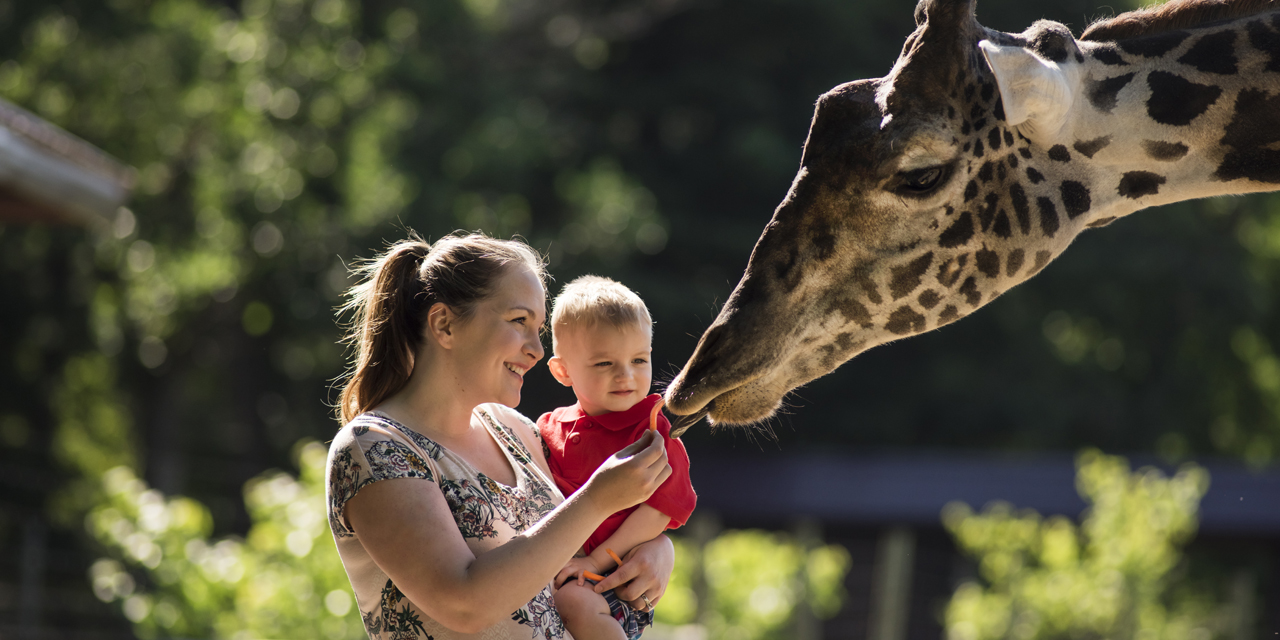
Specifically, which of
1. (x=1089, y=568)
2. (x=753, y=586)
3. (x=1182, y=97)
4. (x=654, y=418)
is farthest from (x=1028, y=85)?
(x=1089, y=568)

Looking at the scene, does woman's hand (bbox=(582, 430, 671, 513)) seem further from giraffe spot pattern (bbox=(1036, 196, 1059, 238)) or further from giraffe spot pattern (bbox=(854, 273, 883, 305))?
giraffe spot pattern (bbox=(1036, 196, 1059, 238))

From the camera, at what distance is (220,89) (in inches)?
580

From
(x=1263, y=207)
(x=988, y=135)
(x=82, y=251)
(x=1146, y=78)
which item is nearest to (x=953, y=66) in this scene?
(x=988, y=135)

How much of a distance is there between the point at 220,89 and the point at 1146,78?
48.0 ft

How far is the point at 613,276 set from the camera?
1411 centimetres

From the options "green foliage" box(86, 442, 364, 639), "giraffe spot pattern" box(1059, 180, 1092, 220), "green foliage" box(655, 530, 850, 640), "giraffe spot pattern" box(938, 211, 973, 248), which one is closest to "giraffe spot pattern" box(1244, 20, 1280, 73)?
"giraffe spot pattern" box(1059, 180, 1092, 220)

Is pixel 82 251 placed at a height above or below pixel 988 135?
above

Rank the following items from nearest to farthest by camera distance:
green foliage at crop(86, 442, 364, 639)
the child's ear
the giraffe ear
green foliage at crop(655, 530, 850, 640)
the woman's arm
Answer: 1. the woman's arm
2. the giraffe ear
3. the child's ear
4. green foliage at crop(86, 442, 364, 639)
5. green foliage at crop(655, 530, 850, 640)

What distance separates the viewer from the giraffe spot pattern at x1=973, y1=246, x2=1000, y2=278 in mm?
1972

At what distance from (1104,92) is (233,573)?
4.68 meters

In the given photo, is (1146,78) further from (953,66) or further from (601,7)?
(601,7)

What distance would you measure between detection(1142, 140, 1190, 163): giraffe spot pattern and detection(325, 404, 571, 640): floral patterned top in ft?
4.22

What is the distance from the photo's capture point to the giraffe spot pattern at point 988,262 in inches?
77.6

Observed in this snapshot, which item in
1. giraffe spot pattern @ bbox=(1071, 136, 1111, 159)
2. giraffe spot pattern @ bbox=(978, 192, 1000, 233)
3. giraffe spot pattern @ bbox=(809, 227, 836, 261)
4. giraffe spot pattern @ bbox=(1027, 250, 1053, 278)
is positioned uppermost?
giraffe spot pattern @ bbox=(1071, 136, 1111, 159)
